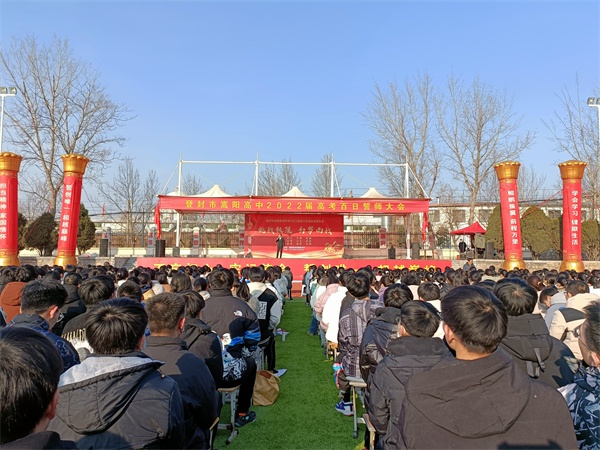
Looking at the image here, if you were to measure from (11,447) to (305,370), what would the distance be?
4658 mm

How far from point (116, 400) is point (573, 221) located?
47.2ft

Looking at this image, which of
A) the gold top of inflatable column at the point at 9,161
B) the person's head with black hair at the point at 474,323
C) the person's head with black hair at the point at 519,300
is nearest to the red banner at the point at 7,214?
the gold top of inflatable column at the point at 9,161

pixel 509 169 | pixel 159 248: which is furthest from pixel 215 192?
pixel 509 169

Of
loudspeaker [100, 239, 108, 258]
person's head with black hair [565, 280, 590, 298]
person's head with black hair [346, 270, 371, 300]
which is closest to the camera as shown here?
person's head with black hair [346, 270, 371, 300]

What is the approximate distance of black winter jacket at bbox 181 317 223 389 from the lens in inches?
105

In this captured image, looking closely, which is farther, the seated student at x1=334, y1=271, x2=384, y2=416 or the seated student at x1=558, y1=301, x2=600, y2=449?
the seated student at x1=334, y1=271, x2=384, y2=416

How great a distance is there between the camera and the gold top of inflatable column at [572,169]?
12.4m

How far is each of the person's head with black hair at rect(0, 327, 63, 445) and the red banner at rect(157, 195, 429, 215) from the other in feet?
45.8

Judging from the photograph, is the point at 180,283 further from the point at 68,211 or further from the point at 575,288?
the point at 68,211

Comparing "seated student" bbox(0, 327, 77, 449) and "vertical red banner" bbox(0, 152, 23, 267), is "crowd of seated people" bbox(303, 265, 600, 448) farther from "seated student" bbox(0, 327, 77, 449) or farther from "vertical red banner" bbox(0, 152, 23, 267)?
"vertical red banner" bbox(0, 152, 23, 267)

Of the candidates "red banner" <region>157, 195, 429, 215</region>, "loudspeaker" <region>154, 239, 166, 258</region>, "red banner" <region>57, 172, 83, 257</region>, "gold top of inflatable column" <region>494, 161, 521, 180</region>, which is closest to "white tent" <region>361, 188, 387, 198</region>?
"red banner" <region>157, 195, 429, 215</region>

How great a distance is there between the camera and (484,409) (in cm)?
121

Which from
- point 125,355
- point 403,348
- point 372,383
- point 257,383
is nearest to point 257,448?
point 257,383

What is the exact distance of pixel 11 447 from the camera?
3.07 feet
